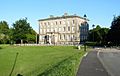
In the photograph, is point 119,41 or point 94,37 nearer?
point 119,41

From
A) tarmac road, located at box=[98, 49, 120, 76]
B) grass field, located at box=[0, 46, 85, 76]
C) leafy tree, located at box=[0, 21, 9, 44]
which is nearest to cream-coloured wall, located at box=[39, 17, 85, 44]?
leafy tree, located at box=[0, 21, 9, 44]

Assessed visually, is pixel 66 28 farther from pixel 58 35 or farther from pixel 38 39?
pixel 38 39

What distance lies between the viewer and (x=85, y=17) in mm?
161375

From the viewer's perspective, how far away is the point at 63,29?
520ft

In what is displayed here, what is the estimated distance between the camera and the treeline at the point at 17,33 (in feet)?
476

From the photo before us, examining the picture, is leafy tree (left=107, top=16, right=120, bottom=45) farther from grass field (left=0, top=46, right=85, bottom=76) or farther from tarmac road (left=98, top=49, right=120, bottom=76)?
grass field (left=0, top=46, right=85, bottom=76)

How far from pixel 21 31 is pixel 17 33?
3.13 meters

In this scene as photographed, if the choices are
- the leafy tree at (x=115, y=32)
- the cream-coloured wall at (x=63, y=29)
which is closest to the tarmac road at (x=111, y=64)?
the leafy tree at (x=115, y=32)

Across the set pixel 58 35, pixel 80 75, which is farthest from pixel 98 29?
pixel 80 75

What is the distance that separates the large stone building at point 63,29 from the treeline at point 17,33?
959cm

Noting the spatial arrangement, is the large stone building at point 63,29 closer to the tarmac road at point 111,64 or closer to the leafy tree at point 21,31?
the leafy tree at point 21,31

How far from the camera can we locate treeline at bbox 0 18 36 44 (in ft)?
476

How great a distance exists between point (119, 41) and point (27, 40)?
194 ft

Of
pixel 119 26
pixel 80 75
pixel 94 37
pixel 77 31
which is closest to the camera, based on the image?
pixel 80 75
